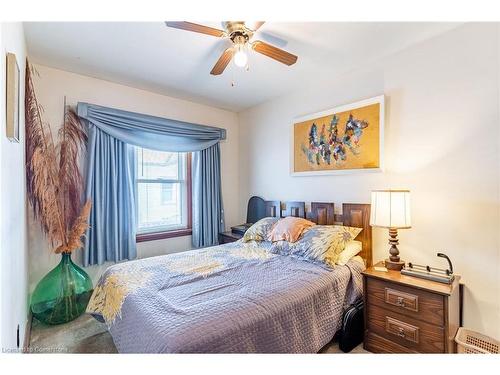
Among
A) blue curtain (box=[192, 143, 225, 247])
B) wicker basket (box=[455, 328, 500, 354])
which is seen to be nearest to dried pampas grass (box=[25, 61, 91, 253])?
blue curtain (box=[192, 143, 225, 247])

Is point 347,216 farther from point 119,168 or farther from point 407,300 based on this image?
point 119,168

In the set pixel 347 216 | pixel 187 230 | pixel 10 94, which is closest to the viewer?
pixel 10 94

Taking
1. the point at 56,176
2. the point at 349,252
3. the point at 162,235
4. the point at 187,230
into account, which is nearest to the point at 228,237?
the point at 187,230

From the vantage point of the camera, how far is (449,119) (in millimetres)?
1908

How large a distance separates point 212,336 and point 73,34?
2.32 metres

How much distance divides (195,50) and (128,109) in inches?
48.7

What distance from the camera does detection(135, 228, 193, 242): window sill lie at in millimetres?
2982

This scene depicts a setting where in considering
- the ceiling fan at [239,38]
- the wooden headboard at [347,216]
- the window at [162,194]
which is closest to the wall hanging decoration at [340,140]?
the wooden headboard at [347,216]

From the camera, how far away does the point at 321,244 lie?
7.05 ft

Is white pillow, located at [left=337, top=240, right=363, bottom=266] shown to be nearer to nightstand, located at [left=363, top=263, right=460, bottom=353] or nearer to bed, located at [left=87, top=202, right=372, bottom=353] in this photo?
bed, located at [left=87, top=202, right=372, bottom=353]

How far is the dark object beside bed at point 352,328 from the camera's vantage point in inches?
71.0
